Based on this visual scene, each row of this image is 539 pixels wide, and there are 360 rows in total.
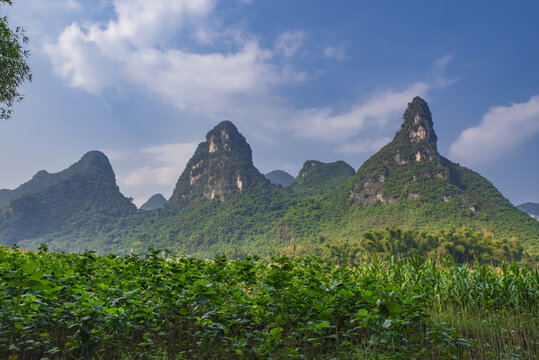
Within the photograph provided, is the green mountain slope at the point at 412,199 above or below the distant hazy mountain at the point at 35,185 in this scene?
below

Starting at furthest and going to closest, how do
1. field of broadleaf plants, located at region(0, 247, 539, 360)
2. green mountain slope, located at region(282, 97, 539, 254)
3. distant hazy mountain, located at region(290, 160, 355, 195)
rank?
distant hazy mountain, located at region(290, 160, 355, 195) < green mountain slope, located at region(282, 97, 539, 254) < field of broadleaf plants, located at region(0, 247, 539, 360)

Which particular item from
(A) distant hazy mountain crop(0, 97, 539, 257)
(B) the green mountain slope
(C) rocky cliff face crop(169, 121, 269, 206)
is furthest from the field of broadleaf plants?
(C) rocky cliff face crop(169, 121, 269, 206)

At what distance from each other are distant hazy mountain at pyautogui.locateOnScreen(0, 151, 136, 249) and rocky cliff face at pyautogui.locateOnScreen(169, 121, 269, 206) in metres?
27.4

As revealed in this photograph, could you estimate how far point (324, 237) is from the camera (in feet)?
258

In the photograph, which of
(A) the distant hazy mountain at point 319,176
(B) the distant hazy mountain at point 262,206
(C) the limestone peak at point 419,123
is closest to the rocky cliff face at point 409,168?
(C) the limestone peak at point 419,123

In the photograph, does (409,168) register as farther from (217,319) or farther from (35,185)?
(35,185)

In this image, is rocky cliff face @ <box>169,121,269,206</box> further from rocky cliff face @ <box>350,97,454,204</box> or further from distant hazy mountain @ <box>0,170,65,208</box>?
distant hazy mountain @ <box>0,170,65,208</box>

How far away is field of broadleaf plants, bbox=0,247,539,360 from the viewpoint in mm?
2457

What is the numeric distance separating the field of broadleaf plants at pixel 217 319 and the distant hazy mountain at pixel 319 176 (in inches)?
4676

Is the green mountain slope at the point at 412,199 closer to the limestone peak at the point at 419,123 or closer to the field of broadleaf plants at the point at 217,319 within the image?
the limestone peak at the point at 419,123

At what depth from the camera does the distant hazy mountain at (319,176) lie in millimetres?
125438

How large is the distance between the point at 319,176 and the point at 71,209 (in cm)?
10603

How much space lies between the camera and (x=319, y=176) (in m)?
133

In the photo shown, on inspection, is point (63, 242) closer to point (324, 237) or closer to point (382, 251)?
point (324, 237)
